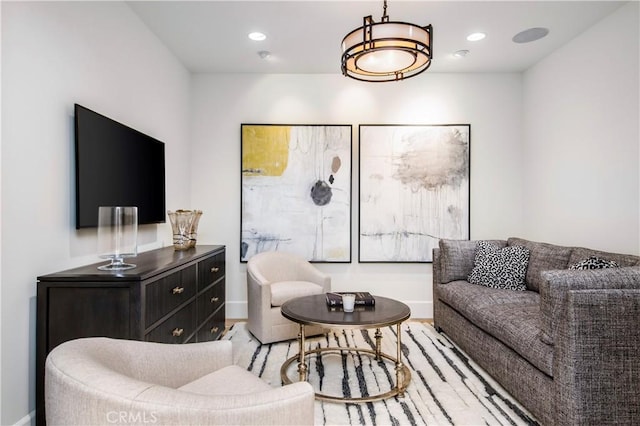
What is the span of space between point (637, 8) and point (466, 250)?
2235 mm

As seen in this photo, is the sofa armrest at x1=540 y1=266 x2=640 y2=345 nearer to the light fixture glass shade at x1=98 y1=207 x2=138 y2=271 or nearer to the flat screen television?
the light fixture glass shade at x1=98 y1=207 x2=138 y2=271

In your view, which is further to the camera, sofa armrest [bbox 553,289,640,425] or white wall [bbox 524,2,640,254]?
white wall [bbox 524,2,640,254]

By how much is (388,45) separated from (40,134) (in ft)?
6.25

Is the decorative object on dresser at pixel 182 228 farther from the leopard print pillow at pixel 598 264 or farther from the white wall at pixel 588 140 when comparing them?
the white wall at pixel 588 140

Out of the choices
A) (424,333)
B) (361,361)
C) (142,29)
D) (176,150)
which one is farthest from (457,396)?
(142,29)

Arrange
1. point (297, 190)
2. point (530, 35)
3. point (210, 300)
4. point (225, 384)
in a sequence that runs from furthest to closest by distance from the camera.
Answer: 1. point (297, 190)
2. point (530, 35)
3. point (210, 300)
4. point (225, 384)

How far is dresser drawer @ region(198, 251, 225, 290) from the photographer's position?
10.1ft

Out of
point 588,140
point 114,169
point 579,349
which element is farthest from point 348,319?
point 588,140

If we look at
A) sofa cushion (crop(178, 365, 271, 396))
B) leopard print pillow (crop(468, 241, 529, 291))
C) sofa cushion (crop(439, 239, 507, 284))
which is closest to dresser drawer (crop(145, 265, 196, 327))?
sofa cushion (crop(178, 365, 271, 396))

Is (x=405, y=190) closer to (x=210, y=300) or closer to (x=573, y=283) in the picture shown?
(x=210, y=300)

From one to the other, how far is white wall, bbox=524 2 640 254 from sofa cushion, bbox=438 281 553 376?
2.80 feet

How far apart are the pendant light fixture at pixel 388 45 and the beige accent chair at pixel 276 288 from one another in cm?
195

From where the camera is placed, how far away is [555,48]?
145 inches

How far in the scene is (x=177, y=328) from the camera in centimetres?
249
